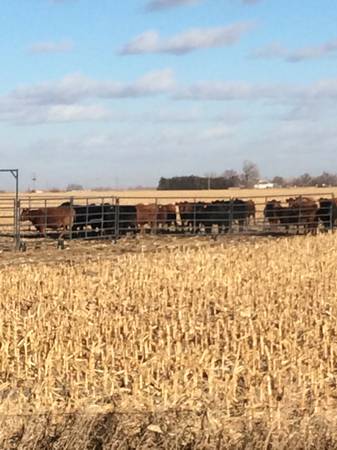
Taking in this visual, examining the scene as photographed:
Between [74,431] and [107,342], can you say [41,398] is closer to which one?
[74,431]

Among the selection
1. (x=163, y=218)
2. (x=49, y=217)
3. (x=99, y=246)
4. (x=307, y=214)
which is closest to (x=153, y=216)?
(x=163, y=218)

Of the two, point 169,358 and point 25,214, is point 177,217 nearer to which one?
point 25,214

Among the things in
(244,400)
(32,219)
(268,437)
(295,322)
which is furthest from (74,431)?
(32,219)

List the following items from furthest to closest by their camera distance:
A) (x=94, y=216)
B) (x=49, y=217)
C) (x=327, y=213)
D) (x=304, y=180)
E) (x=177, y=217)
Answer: (x=304, y=180) → (x=177, y=217) → (x=327, y=213) → (x=94, y=216) → (x=49, y=217)

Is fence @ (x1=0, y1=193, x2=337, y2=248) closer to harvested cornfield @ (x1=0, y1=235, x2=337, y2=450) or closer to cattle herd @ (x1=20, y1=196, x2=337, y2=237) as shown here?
cattle herd @ (x1=20, y1=196, x2=337, y2=237)

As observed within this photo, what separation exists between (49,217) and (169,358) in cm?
1964

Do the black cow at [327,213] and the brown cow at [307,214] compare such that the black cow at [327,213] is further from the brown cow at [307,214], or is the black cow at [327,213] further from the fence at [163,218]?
the brown cow at [307,214]

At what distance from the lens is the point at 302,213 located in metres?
32.2

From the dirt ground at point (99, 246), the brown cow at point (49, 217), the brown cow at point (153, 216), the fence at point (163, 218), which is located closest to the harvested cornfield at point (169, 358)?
the dirt ground at point (99, 246)

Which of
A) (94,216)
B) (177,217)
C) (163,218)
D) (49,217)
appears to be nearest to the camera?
(49,217)

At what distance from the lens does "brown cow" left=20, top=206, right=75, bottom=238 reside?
27.6 m

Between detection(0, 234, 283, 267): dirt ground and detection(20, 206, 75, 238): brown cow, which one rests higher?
detection(20, 206, 75, 238): brown cow

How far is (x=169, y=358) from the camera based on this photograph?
845 cm

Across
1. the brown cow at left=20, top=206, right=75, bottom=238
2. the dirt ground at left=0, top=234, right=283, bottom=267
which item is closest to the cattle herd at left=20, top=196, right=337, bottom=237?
the brown cow at left=20, top=206, right=75, bottom=238
